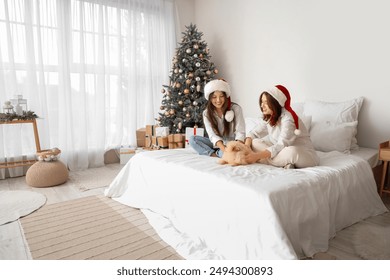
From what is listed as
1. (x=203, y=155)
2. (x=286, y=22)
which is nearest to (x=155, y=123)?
(x=203, y=155)

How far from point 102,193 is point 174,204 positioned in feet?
3.83

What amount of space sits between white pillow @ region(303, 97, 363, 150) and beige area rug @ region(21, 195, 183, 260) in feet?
6.32

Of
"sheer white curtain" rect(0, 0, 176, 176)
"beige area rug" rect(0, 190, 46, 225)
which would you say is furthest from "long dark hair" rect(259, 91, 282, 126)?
"sheer white curtain" rect(0, 0, 176, 176)

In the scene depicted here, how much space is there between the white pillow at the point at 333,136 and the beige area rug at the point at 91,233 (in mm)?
1818

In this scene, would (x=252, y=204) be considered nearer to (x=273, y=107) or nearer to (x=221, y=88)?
(x=273, y=107)

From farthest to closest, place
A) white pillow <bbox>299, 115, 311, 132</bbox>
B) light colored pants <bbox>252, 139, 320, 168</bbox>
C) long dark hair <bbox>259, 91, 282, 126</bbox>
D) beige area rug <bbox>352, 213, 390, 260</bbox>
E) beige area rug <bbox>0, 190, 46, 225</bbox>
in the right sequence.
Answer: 1. white pillow <bbox>299, 115, 311, 132</bbox>
2. beige area rug <bbox>0, 190, 46, 225</bbox>
3. long dark hair <bbox>259, 91, 282, 126</bbox>
4. light colored pants <bbox>252, 139, 320, 168</bbox>
5. beige area rug <bbox>352, 213, 390, 260</bbox>

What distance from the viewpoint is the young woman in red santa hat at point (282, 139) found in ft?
6.66

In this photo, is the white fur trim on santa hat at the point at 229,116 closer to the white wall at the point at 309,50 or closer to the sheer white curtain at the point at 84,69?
the white wall at the point at 309,50

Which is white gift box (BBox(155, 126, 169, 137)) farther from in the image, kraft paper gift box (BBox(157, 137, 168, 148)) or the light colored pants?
the light colored pants

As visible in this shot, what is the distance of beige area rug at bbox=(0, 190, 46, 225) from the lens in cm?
228

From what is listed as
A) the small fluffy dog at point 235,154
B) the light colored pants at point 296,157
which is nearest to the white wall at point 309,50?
the light colored pants at point 296,157

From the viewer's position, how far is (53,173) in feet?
10.1

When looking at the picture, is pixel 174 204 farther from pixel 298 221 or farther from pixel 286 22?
pixel 286 22

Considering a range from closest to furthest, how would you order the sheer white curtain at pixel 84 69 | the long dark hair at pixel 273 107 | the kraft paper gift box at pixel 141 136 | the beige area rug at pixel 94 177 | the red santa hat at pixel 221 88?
the long dark hair at pixel 273 107 < the red santa hat at pixel 221 88 < the beige area rug at pixel 94 177 < the sheer white curtain at pixel 84 69 < the kraft paper gift box at pixel 141 136
